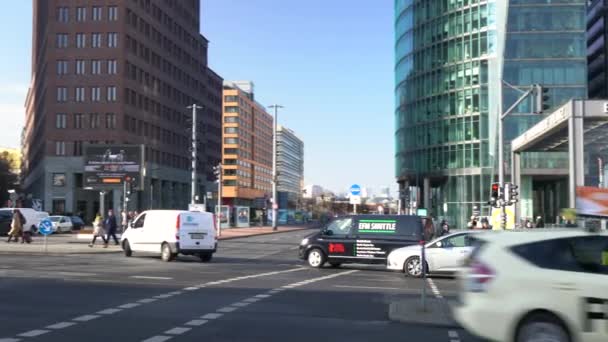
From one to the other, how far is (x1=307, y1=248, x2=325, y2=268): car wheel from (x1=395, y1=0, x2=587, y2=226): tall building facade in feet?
120

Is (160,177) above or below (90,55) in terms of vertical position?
below

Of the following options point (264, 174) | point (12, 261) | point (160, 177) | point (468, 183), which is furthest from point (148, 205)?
point (264, 174)

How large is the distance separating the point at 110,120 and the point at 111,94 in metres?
3.13

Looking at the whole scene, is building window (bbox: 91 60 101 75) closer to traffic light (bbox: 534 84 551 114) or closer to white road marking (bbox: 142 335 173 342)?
traffic light (bbox: 534 84 551 114)

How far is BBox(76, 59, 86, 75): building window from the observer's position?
8431cm

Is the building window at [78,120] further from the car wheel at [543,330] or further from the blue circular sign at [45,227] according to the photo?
the car wheel at [543,330]

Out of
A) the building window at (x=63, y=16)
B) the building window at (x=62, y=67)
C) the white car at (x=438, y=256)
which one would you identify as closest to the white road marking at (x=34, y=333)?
the white car at (x=438, y=256)

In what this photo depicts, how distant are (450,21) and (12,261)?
Result: 60906 millimetres

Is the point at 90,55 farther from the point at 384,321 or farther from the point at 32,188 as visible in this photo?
the point at 384,321

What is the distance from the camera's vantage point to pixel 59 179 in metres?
84.6

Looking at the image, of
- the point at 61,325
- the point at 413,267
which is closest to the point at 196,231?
the point at 413,267

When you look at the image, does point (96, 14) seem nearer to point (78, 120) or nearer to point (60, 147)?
point (78, 120)

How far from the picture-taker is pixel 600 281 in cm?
739

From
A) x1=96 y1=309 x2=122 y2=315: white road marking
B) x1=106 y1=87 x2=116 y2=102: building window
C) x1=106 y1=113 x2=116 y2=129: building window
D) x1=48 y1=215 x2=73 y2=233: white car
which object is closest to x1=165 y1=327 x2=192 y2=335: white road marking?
x1=96 y1=309 x2=122 y2=315: white road marking
